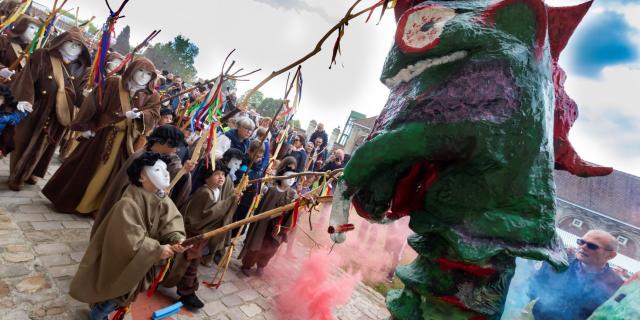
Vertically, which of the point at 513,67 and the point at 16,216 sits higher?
the point at 513,67

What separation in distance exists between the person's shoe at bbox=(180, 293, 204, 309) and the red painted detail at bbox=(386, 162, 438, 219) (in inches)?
144

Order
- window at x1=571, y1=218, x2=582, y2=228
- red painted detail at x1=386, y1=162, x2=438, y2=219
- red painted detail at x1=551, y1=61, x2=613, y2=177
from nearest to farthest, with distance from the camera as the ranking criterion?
1. red painted detail at x1=386, y1=162, x2=438, y2=219
2. red painted detail at x1=551, y1=61, x2=613, y2=177
3. window at x1=571, y1=218, x2=582, y2=228

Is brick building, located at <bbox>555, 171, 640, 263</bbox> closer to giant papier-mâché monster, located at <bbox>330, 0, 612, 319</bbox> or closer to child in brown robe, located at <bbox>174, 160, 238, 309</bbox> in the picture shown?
child in brown robe, located at <bbox>174, 160, 238, 309</bbox>

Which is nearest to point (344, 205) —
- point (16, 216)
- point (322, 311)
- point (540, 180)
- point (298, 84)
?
point (540, 180)

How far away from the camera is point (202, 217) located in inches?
162

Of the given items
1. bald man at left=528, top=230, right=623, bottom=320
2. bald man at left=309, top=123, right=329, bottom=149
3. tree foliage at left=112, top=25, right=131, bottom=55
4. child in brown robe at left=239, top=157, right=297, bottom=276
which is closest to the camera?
bald man at left=528, top=230, right=623, bottom=320

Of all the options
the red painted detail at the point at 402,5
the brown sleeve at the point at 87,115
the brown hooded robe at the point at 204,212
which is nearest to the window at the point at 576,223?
the brown hooded robe at the point at 204,212

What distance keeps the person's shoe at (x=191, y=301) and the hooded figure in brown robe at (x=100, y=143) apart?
2349 mm

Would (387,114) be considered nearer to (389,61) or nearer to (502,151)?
(389,61)

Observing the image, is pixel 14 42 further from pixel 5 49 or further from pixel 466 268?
pixel 466 268

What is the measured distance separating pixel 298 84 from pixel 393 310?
2436 millimetres

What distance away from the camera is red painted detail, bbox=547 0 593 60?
1.04 meters

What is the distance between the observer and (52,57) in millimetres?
4980

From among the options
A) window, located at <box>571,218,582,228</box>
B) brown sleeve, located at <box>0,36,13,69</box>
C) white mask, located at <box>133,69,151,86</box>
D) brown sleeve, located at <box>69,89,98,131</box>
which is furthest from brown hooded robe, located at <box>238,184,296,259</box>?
window, located at <box>571,218,582,228</box>
